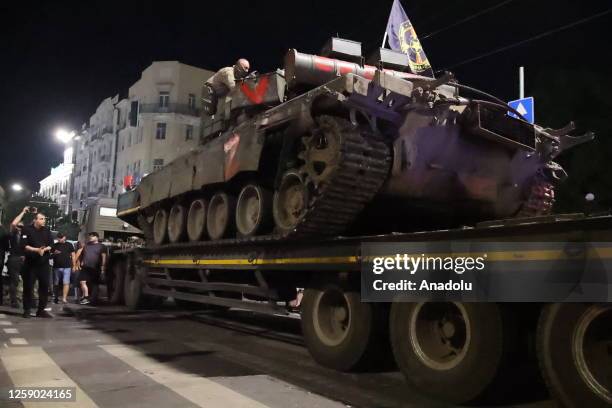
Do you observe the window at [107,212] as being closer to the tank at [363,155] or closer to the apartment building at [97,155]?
the tank at [363,155]

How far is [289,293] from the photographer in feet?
22.5

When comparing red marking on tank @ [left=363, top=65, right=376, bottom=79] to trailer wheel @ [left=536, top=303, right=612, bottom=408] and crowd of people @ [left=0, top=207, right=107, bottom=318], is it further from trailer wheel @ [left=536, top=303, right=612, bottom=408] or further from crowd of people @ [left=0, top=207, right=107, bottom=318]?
crowd of people @ [left=0, top=207, right=107, bottom=318]

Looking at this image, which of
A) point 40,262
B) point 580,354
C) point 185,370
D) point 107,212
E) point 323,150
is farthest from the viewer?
point 107,212

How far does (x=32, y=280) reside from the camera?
9.80 m

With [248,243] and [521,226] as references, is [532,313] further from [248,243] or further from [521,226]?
[248,243]

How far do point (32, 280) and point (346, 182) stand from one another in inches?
260

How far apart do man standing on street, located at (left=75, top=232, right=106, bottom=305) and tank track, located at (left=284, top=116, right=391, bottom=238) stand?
808cm

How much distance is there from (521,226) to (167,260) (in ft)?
24.0

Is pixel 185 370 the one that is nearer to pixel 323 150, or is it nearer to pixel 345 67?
pixel 323 150

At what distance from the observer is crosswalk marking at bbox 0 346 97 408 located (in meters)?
4.24

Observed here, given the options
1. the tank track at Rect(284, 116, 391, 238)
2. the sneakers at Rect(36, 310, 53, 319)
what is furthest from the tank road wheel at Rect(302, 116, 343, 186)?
the sneakers at Rect(36, 310, 53, 319)

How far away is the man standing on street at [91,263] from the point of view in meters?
12.9

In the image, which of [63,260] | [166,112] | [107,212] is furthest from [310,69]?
[166,112]

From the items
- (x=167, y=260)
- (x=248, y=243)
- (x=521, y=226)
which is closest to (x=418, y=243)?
(x=521, y=226)
